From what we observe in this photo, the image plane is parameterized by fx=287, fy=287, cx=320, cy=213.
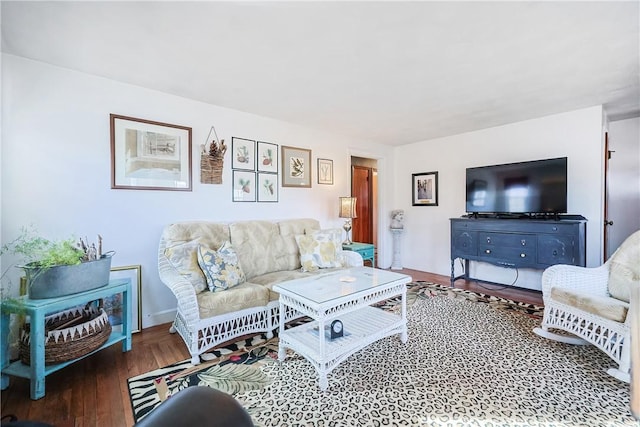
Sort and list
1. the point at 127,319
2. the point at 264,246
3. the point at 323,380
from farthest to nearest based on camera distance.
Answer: the point at 264,246 → the point at 127,319 → the point at 323,380

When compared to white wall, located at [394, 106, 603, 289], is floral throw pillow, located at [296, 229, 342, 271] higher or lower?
lower

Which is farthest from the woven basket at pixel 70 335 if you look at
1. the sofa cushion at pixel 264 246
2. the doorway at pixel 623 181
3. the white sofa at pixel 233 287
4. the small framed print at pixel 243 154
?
the doorway at pixel 623 181

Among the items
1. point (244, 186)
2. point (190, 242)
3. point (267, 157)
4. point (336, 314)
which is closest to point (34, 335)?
point (190, 242)

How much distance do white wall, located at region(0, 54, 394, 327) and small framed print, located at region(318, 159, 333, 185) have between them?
1216mm

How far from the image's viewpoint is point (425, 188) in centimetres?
489

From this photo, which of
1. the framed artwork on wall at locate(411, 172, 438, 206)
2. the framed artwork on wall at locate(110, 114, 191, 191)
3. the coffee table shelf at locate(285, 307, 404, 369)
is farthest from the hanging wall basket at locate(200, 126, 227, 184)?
the framed artwork on wall at locate(411, 172, 438, 206)

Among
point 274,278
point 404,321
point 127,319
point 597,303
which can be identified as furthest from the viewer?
point 274,278

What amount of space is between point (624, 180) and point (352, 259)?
3.94 meters

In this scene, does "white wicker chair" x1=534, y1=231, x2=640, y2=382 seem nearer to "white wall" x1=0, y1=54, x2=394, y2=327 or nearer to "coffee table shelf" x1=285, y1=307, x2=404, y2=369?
"coffee table shelf" x1=285, y1=307, x2=404, y2=369

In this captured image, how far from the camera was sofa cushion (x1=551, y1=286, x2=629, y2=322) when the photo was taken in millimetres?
1938

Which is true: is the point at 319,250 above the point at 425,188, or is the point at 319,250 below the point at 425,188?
below

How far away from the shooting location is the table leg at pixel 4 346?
174 cm

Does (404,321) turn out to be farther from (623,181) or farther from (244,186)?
(623,181)

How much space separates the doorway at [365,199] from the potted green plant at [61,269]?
4.14 metres
